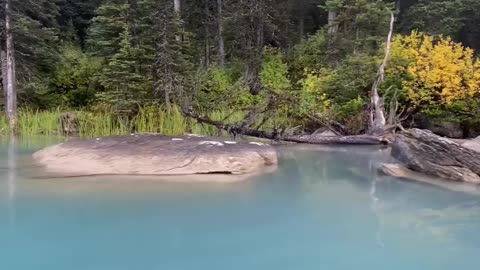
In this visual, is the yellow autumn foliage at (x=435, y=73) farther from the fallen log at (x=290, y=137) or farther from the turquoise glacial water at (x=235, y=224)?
the turquoise glacial water at (x=235, y=224)

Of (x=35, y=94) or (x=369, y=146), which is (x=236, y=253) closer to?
(x=369, y=146)

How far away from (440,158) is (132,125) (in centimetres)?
517

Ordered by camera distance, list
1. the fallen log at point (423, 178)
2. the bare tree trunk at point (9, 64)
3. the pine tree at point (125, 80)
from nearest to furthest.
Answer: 1. the fallen log at point (423, 178)
2. the pine tree at point (125, 80)
3. the bare tree trunk at point (9, 64)

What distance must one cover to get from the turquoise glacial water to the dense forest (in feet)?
10.8

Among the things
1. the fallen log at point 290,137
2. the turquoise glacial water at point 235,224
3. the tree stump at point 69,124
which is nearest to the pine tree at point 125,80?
the tree stump at point 69,124

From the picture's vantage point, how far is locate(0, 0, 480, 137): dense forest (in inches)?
360

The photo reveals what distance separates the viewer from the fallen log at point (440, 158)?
521 centimetres

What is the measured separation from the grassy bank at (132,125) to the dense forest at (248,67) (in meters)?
0.06

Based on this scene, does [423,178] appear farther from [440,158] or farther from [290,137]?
[290,137]

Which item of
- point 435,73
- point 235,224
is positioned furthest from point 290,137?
point 235,224

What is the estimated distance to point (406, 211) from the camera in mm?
3824

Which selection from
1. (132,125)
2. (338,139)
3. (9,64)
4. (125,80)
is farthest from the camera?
(9,64)

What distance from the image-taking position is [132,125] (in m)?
8.30

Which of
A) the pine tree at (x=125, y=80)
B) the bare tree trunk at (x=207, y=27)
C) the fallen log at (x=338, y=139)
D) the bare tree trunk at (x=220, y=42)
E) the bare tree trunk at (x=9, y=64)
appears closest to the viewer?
the fallen log at (x=338, y=139)
